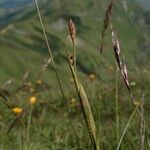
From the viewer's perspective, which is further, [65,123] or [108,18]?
[65,123]

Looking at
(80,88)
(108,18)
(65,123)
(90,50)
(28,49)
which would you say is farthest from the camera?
(90,50)

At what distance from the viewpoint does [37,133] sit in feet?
20.2

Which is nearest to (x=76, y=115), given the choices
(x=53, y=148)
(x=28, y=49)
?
(x=53, y=148)

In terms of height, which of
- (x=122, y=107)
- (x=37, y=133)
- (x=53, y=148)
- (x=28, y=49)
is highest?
(x=28, y=49)

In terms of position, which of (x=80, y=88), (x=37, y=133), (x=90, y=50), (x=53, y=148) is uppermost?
(x=90, y=50)

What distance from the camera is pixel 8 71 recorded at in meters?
135

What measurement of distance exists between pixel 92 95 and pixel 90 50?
182777mm

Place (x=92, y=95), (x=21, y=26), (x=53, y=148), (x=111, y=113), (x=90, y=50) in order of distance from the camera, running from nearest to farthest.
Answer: (x=53, y=148), (x=111, y=113), (x=92, y=95), (x=21, y=26), (x=90, y=50)

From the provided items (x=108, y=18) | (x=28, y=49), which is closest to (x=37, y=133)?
(x=108, y=18)

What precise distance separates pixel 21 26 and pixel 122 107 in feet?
553

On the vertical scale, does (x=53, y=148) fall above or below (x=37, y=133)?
below

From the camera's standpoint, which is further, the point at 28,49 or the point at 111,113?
the point at 28,49

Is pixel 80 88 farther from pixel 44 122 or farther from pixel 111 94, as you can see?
pixel 111 94

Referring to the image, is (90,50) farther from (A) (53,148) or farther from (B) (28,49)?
(A) (53,148)
